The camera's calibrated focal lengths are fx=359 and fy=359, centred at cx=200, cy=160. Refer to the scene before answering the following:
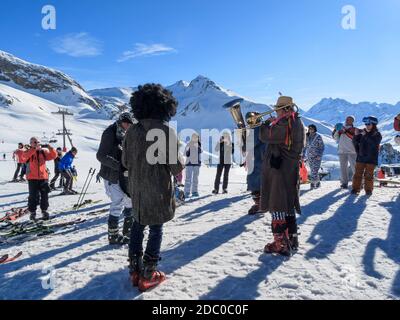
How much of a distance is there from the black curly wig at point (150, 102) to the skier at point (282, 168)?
1.66 meters

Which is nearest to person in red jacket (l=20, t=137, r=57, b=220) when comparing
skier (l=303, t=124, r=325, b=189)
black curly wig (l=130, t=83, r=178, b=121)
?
black curly wig (l=130, t=83, r=178, b=121)

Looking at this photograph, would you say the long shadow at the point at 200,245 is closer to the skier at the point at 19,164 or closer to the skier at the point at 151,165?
the skier at the point at 151,165

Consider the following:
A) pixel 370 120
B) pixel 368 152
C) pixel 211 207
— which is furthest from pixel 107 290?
pixel 370 120

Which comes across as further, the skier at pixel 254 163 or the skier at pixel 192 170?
the skier at pixel 192 170

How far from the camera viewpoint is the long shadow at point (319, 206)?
7.67m

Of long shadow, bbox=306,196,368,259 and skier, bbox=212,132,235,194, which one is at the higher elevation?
skier, bbox=212,132,235,194

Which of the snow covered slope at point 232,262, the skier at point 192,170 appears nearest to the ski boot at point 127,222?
the snow covered slope at point 232,262

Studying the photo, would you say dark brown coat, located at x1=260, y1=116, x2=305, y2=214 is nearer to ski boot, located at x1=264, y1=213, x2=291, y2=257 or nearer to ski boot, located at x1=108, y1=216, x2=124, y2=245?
ski boot, located at x1=264, y1=213, x2=291, y2=257

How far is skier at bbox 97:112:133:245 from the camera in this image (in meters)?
5.49

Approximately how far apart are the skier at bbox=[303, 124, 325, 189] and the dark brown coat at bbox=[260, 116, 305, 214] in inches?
271

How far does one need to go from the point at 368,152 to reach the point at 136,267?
7709mm

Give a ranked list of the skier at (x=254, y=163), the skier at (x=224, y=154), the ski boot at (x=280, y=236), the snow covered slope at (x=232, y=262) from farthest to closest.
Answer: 1. the skier at (x=224, y=154)
2. the skier at (x=254, y=163)
3. the ski boot at (x=280, y=236)
4. the snow covered slope at (x=232, y=262)
